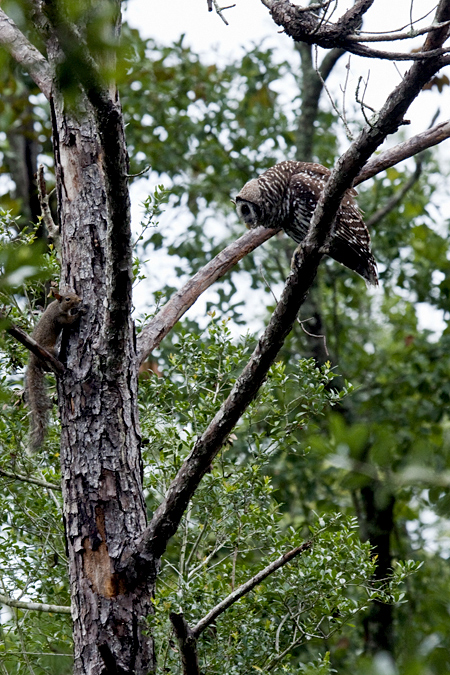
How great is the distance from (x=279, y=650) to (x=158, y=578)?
483mm

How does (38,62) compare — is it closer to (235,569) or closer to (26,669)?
(235,569)

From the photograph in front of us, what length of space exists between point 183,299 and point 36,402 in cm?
75

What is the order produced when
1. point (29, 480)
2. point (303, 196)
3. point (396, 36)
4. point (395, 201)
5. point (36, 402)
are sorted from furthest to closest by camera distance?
point (395, 201) → point (303, 196) → point (36, 402) → point (29, 480) → point (396, 36)

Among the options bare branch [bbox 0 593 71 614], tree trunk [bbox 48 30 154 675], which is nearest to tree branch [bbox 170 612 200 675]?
tree trunk [bbox 48 30 154 675]

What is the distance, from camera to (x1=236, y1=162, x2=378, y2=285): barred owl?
155 inches

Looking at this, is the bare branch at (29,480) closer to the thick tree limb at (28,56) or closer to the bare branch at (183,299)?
the bare branch at (183,299)

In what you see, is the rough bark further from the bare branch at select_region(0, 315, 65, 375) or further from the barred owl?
the barred owl

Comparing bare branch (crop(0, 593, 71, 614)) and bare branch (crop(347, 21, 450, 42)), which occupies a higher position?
bare branch (crop(347, 21, 450, 42))

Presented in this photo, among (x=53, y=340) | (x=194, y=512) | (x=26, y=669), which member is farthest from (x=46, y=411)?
(x=26, y=669)

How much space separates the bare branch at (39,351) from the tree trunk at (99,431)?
0.04 meters

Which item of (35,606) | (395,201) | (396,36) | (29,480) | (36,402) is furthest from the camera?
(395,201)

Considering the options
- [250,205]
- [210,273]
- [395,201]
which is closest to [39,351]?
[210,273]

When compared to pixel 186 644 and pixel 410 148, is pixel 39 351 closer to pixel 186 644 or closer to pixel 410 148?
pixel 186 644

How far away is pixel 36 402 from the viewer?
3.07 meters
